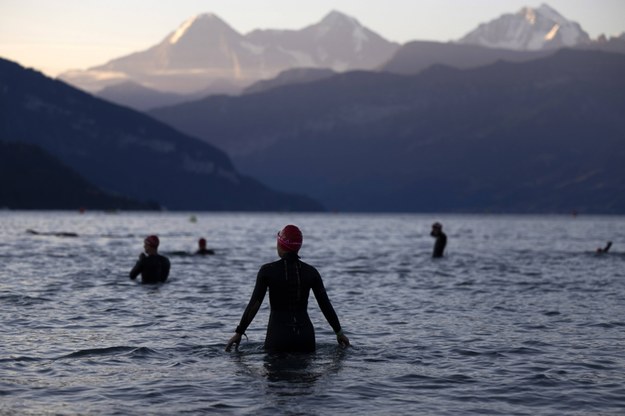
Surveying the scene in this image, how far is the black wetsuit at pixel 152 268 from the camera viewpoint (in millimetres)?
29547

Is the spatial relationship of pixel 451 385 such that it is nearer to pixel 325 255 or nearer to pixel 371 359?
pixel 371 359

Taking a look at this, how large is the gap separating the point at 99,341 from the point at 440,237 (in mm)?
31429

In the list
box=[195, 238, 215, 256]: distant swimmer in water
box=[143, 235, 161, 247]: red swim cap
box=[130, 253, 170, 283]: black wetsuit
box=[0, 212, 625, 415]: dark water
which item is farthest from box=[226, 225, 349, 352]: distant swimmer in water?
box=[195, 238, 215, 256]: distant swimmer in water

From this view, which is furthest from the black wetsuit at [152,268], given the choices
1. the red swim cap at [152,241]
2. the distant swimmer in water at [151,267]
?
the red swim cap at [152,241]

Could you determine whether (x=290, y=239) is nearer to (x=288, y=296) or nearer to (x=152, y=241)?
(x=288, y=296)

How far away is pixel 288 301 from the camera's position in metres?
15.6

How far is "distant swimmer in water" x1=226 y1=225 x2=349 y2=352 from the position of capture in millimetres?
15391

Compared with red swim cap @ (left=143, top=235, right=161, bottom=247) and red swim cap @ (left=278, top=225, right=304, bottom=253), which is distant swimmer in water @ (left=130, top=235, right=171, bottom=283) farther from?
red swim cap @ (left=278, top=225, right=304, bottom=253)

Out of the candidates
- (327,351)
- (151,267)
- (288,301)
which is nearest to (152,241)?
(151,267)

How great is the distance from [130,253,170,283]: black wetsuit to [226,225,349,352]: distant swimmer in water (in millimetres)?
13847

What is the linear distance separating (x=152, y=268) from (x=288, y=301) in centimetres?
1510

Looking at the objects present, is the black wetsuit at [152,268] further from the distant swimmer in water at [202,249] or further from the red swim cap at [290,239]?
the distant swimmer in water at [202,249]

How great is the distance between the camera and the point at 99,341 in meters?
18.3

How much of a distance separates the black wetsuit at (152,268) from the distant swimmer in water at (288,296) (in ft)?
45.4
